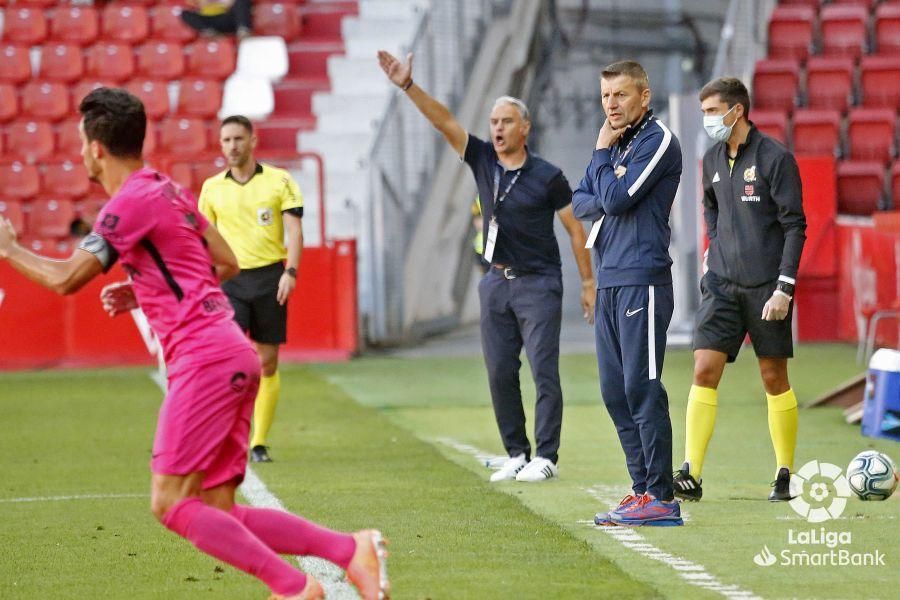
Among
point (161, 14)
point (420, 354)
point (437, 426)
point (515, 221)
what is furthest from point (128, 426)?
point (161, 14)

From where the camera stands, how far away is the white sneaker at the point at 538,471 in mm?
8188

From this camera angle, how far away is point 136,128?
15.9 ft

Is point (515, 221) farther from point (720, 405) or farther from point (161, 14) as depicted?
point (161, 14)

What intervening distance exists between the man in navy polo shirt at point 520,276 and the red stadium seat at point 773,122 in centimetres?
1015

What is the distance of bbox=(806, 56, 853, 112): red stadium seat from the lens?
64.1 ft

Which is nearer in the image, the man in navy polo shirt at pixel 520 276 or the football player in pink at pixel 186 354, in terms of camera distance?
the football player in pink at pixel 186 354

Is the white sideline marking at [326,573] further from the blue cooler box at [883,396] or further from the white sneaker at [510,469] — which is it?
the blue cooler box at [883,396]

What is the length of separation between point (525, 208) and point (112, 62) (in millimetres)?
13028

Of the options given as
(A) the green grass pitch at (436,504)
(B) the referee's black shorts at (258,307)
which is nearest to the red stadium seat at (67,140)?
(A) the green grass pitch at (436,504)

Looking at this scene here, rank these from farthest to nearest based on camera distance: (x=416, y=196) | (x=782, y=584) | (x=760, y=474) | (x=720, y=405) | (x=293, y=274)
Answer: (x=416, y=196) → (x=720, y=405) → (x=293, y=274) → (x=760, y=474) → (x=782, y=584)

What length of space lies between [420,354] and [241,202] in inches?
315

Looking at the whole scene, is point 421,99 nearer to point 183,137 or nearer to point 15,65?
point 183,137

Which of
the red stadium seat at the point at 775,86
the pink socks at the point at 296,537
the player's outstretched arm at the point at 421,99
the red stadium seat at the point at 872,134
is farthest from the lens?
the red stadium seat at the point at 775,86

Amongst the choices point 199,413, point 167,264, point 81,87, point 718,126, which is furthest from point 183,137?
point 199,413
